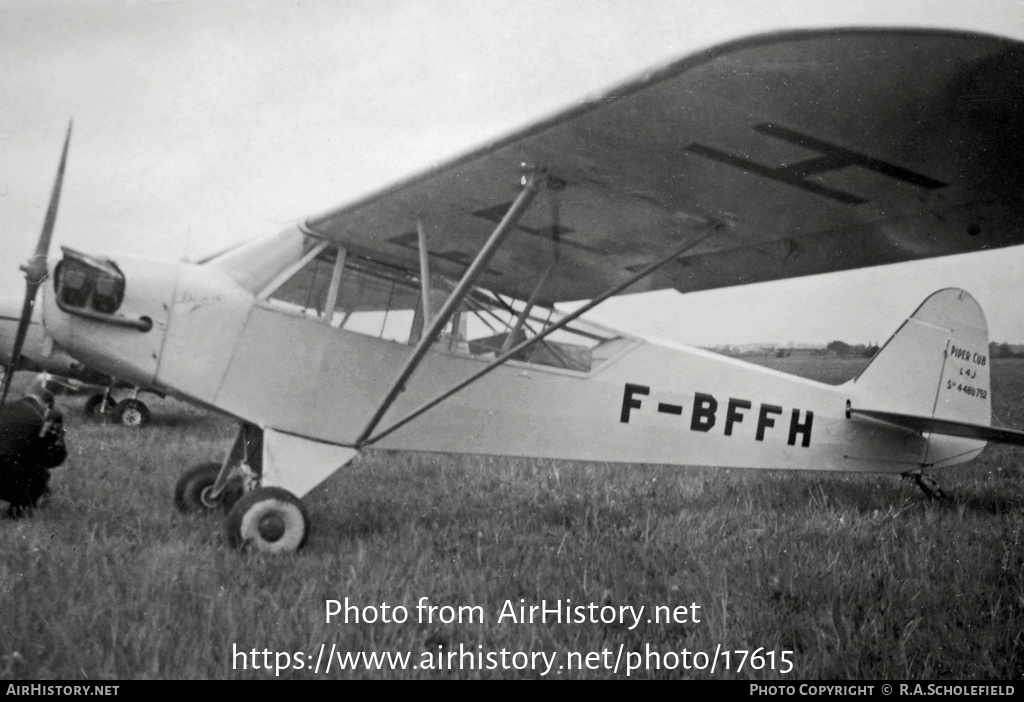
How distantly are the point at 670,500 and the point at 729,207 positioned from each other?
2.48 metres

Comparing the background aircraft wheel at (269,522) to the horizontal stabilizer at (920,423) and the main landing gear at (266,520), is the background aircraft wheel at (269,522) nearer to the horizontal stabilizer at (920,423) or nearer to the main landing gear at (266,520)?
the main landing gear at (266,520)

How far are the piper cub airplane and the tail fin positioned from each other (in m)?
0.02

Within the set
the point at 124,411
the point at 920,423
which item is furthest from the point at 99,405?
the point at 920,423

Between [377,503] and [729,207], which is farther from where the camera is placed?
[377,503]

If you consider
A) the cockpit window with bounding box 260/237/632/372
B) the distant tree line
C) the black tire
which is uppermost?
the distant tree line

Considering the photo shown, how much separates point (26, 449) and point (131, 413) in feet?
21.2

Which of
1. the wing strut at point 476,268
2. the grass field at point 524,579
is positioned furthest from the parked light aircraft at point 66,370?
the wing strut at point 476,268

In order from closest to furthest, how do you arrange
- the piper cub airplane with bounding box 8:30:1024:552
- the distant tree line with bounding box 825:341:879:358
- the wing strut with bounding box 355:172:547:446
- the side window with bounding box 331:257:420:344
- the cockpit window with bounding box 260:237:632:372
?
1. the piper cub airplane with bounding box 8:30:1024:552
2. the wing strut with bounding box 355:172:547:446
3. the cockpit window with bounding box 260:237:632:372
4. the side window with bounding box 331:257:420:344
5. the distant tree line with bounding box 825:341:879:358

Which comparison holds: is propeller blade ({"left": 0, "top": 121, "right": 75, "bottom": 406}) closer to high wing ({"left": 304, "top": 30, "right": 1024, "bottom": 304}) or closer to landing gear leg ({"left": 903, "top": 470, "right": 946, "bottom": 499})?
high wing ({"left": 304, "top": 30, "right": 1024, "bottom": 304})

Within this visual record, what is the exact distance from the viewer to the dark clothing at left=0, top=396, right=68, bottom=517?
3502 mm

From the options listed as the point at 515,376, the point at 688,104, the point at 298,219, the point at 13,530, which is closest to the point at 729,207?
the point at 688,104

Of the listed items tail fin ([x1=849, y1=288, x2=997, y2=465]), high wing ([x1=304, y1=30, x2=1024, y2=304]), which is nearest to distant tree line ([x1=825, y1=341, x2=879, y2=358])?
tail fin ([x1=849, y1=288, x2=997, y2=465])

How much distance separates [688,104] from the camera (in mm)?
2465
